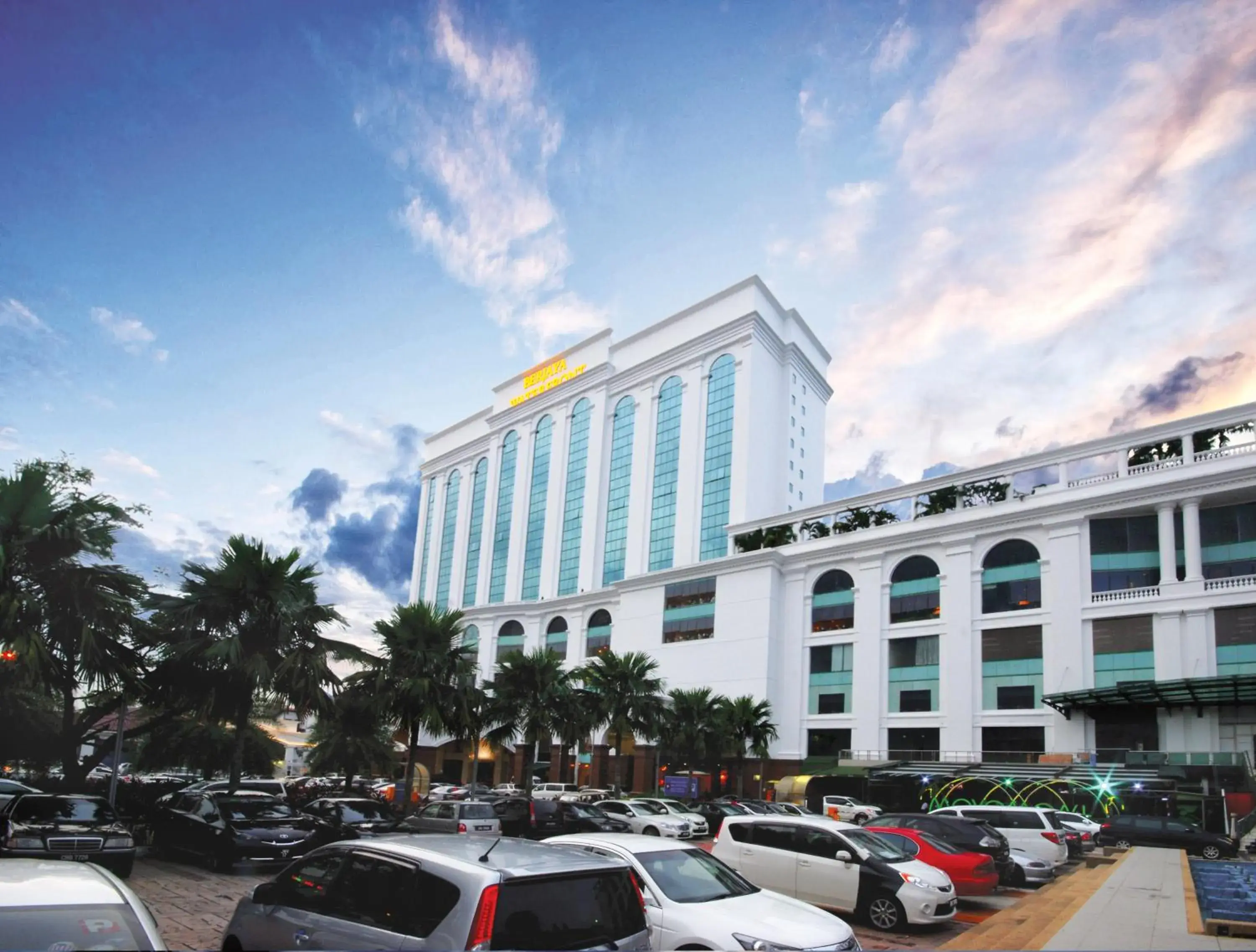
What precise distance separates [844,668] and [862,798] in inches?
372

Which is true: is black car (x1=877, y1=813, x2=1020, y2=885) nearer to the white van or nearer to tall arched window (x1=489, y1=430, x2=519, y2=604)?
the white van

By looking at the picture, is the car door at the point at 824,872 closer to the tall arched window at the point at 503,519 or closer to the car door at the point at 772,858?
the car door at the point at 772,858

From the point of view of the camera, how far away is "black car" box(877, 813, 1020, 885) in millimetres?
20109

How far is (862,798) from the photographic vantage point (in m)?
46.2

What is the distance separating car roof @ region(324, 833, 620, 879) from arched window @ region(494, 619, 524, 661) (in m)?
74.6

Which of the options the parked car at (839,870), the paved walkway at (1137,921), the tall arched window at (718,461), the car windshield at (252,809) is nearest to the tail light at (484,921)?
the paved walkway at (1137,921)

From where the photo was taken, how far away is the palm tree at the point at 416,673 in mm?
31469

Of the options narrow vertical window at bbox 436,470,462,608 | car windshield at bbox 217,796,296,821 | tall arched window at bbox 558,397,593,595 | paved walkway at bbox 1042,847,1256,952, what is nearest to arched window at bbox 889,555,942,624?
tall arched window at bbox 558,397,593,595

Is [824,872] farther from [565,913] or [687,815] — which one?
[687,815]

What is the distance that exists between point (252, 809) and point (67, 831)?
4.23 m

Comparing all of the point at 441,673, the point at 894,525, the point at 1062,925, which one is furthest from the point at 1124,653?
the point at 1062,925

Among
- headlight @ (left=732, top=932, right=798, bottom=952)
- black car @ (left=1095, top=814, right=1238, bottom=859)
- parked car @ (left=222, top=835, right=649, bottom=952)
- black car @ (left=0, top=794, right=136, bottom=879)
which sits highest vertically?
parked car @ (left=222, top=835, right=649, bottom=952)

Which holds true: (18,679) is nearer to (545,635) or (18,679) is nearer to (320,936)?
(320,936)

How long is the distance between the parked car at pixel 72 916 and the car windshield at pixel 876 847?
12392mm
